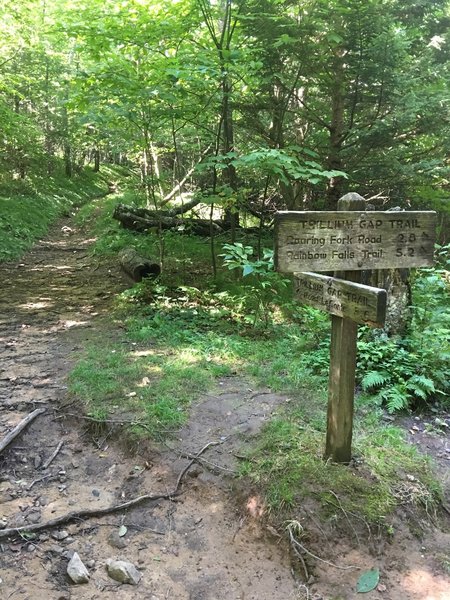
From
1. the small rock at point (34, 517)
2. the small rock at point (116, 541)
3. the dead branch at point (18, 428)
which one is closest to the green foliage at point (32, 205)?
the dead branch at point (18, 428)

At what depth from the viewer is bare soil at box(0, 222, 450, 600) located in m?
2.97

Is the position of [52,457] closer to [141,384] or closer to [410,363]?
[141,384]

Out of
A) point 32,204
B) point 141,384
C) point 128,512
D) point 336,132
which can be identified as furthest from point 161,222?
point 128,512

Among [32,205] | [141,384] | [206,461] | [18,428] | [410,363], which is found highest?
[32,205]

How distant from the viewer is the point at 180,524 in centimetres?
353

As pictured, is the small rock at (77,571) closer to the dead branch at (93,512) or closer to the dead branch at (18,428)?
the dead branch at (93,512)

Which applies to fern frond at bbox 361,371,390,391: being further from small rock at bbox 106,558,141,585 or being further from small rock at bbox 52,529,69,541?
small rock at bbox 52,529,69,541

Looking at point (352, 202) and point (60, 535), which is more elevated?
point (352, 202)

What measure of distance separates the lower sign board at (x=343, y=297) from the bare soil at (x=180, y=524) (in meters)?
1.52

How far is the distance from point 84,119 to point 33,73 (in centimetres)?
1699

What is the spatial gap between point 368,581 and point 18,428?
11.1 ft

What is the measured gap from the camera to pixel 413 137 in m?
8.23

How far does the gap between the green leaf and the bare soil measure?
36 mm

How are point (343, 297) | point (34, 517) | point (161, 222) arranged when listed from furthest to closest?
point (161, 222) < point (34, 517) < point (343, 297)
